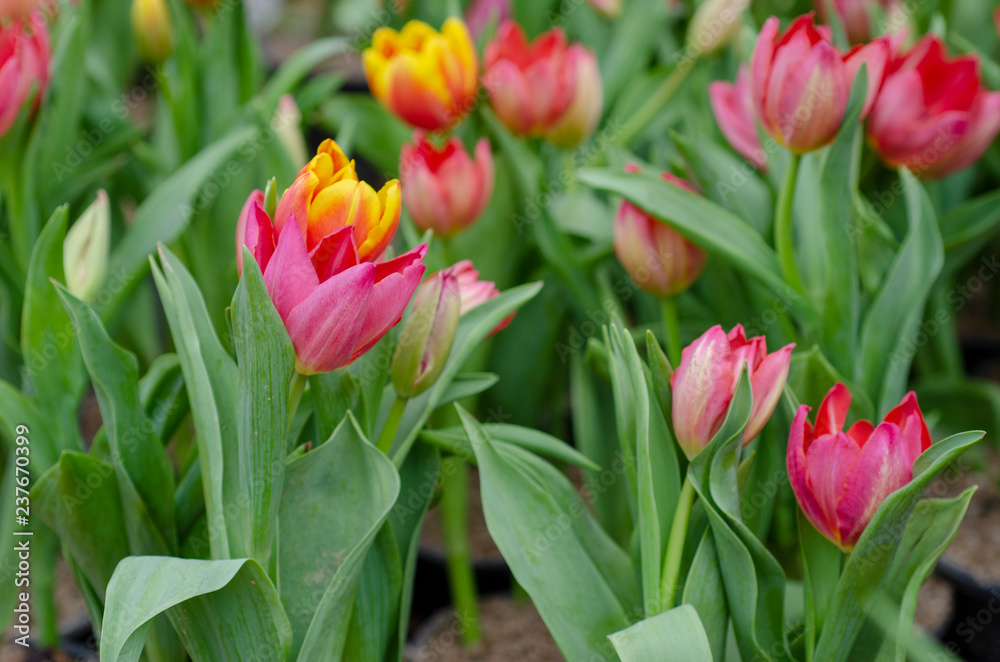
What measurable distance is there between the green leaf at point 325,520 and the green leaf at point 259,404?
0.03 meters

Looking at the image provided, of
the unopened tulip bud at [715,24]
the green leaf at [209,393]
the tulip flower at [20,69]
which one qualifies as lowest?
the green leaf at [209,393]

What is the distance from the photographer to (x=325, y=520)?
50 centimetres

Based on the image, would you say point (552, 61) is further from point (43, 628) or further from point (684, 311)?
point (43, 628)

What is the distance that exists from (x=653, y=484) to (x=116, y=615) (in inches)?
10.9

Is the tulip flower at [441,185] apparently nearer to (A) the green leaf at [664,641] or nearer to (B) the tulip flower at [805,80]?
(B) the tulip flower at [805,80]

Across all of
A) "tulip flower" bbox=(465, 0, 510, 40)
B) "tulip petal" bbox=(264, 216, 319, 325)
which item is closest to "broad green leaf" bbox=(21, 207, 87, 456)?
"tulip petal" bbox=(264, 216, 319, 325)

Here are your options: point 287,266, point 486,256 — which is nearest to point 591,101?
point 486,256

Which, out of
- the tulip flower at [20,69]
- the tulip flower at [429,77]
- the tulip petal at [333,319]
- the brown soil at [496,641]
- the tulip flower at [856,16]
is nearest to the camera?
the tulip petal at [333,319]

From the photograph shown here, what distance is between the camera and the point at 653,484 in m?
0.50

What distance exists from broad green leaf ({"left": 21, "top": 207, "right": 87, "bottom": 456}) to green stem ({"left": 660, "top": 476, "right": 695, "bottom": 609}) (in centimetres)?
38

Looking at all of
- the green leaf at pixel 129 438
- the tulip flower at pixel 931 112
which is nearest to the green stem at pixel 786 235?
the tulip flower at pixel 931 112

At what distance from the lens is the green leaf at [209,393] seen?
0.47 meters

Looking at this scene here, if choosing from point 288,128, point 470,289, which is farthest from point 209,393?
A: point 288,128

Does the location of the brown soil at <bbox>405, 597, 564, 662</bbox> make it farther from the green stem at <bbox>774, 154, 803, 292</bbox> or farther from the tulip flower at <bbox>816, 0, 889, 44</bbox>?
the tulip flower at <bbox>816, 0, 889, 44</bbox>
